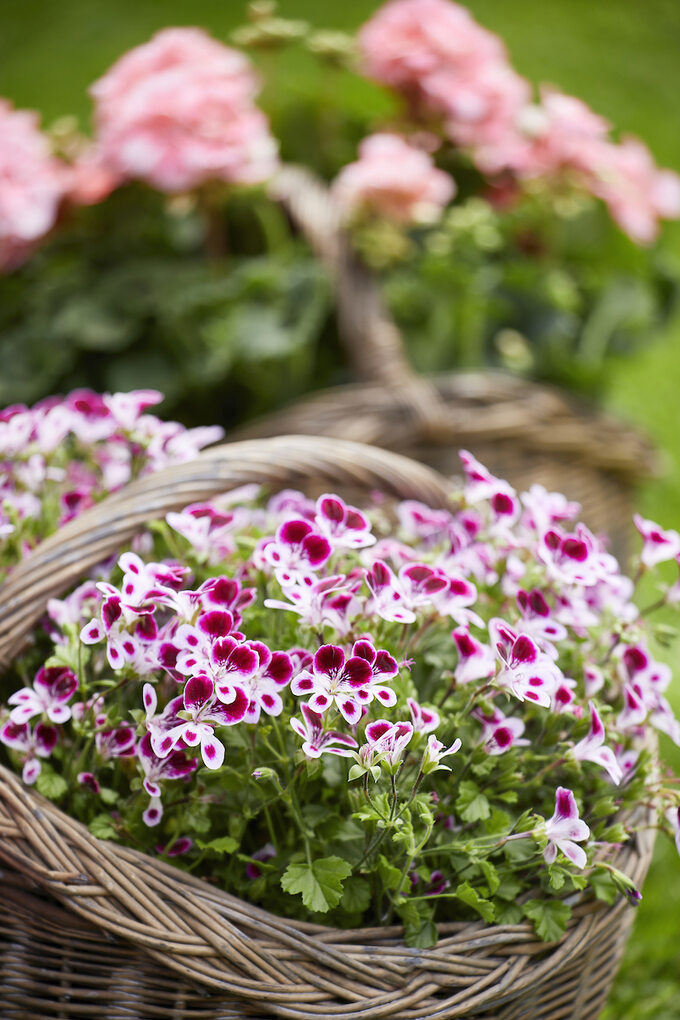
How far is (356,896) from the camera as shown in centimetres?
65

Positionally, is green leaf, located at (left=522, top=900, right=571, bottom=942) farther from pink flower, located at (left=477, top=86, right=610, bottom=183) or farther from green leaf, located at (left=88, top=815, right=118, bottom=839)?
pink flower, located at (left=477, top=86, right=610, bottom=183)

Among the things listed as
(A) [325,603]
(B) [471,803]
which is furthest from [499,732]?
(A) [325,603]

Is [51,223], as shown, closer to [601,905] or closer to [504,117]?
[504,117]

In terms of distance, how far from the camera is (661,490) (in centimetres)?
255

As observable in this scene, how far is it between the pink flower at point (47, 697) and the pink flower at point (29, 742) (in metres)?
0.01

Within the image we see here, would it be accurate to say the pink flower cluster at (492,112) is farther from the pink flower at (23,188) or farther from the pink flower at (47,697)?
the pink flower at (47,697)

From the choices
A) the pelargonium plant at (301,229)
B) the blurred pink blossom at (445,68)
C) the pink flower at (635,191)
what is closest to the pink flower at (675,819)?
the pelargonium plant at (301,229)

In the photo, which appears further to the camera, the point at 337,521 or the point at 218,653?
the point at 337,521

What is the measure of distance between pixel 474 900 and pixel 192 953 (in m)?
0.19

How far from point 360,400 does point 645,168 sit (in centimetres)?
85

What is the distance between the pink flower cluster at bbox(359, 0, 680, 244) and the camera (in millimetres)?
1644

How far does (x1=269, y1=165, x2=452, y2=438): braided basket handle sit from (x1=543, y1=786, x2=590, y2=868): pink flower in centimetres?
71

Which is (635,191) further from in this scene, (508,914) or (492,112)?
(508,914)

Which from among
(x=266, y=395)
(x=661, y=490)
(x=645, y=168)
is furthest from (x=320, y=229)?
(x=661, y=490)
